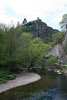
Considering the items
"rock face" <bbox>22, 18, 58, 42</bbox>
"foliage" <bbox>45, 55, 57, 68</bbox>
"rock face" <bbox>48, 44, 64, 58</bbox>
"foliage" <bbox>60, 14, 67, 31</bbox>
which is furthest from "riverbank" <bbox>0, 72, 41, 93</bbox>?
"rock face" <bbox>22, 18, 58, 42</bbox>

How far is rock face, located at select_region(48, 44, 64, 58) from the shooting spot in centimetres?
5958

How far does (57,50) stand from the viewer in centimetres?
6094

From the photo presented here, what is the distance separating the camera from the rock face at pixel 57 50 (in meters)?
59.6

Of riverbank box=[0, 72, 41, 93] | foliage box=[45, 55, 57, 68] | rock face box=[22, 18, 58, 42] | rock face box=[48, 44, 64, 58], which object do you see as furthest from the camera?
rock face box=[22, 18, 58, 42]

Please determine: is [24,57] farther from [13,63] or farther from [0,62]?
[0,62]

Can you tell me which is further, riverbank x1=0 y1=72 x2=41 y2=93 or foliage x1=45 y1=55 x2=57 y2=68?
foliage x1=45 y1=55 x2=57 y2=68

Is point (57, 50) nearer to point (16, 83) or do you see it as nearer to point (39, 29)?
point (39, 29)

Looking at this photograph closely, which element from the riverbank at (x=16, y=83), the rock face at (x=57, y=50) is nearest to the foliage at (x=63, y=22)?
the rock face at (x=57, y=50)

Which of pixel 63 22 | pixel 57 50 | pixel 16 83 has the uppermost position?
pixel 63 22

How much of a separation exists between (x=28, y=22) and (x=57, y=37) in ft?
121

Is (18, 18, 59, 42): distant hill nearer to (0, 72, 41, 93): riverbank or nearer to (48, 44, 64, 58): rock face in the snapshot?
(48, 44, 64, 58): rock face

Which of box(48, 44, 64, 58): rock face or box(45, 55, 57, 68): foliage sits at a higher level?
box(48, 44, 64, 58): rock face

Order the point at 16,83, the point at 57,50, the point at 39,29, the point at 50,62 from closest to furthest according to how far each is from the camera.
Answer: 1. the point at 16,83
2. the point at 50,62
3. the point at 57,50
4. the point at 39,29

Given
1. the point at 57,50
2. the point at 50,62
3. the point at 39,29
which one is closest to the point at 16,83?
the point at 50,62
